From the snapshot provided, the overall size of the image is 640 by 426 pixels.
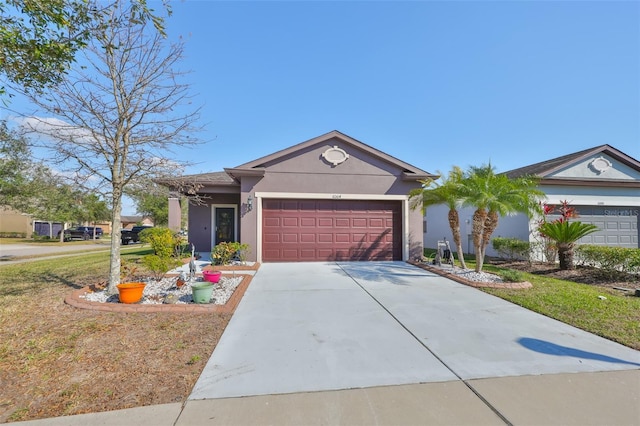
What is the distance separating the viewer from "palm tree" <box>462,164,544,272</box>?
25.7ft

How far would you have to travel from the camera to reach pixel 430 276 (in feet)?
27.8

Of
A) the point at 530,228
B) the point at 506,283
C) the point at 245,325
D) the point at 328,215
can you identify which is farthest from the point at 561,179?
the point at 245,325

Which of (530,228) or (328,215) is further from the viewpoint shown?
(530,228)

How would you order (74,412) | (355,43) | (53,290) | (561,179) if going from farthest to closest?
(561,179)
(355,43)
(53,290)
(74,412)

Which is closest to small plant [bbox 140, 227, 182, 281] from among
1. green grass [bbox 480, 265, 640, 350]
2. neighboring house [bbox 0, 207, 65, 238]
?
green grass [bbox 480, 265, 640, 350]

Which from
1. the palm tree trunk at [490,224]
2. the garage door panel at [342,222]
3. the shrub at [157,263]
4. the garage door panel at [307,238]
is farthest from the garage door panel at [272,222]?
the palm tree trunk at [490,224]

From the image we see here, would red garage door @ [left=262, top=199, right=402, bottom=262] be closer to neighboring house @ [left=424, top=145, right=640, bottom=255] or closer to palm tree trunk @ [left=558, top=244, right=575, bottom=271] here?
palm tree trunk @ [left=558, top=244, right=575, bottom=271]

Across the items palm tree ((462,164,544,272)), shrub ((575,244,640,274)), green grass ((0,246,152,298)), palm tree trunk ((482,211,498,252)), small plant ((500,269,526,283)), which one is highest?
palm tree ((462,164,544,272))

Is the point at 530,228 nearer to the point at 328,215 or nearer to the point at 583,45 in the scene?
the point at 583,45

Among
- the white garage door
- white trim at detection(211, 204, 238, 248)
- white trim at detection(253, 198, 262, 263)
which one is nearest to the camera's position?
white trim at detection(253, 198, 262, 263)

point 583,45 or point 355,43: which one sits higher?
point 355,43

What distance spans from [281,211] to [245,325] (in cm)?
659

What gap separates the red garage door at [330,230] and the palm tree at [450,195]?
5.51 ft

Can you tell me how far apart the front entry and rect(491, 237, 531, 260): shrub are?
12.1 metres
